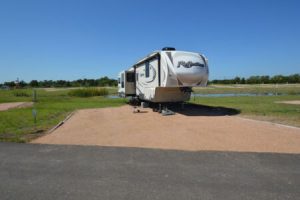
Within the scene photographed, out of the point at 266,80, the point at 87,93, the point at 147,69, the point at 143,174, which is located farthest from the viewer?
the point at 266,80

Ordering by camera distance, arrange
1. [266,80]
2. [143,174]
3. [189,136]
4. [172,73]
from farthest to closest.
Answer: [266,80], [172,73], [189,136], [143,174]

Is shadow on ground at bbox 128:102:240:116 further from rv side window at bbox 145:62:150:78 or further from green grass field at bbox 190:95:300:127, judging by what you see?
rv side window at bbox 145:62:150:78

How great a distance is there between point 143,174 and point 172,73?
345 inches

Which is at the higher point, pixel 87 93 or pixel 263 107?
pixel 87 93

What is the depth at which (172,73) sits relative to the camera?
42.2 ft

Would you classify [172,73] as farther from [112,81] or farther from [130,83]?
[112,81]

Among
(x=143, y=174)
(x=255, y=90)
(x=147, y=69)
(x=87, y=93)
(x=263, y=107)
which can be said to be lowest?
(x=143, y=174)

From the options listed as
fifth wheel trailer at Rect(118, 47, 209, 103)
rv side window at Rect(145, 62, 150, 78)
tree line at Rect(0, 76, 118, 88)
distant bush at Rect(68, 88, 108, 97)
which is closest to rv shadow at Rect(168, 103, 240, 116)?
fifth wheel trailer at Rect(118, 47, 209, 103)

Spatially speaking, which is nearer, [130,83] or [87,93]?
[130,83]

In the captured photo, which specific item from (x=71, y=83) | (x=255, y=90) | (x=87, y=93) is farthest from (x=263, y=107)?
(x=71, y=83)

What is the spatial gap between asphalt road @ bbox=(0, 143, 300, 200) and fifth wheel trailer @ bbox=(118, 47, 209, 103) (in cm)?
718

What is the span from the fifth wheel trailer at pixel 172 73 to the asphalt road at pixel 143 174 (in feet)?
23.6

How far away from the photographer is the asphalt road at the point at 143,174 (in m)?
3.85

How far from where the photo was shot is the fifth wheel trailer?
12945 millimetres
